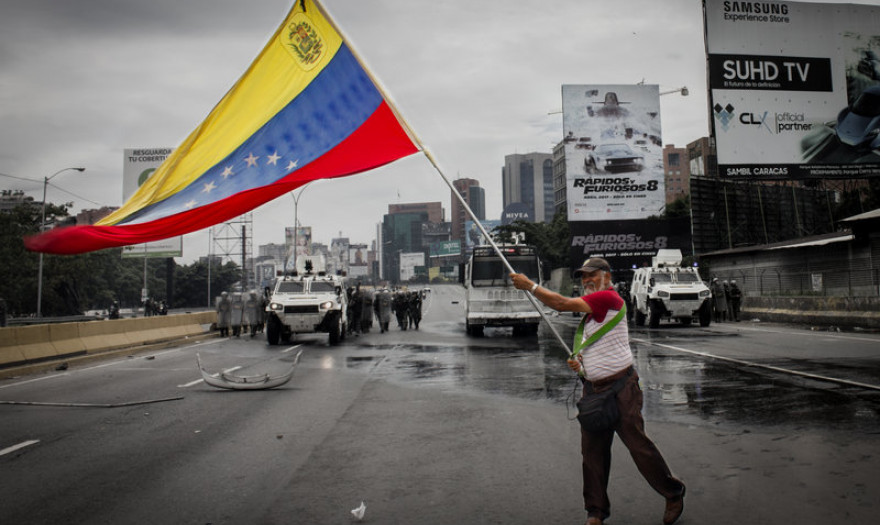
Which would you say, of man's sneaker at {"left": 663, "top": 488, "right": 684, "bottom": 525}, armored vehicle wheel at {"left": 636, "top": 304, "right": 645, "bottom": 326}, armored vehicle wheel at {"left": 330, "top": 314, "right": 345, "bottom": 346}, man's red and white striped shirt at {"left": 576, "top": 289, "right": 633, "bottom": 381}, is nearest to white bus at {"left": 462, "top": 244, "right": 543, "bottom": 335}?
armored vehicle wheel at {"left": 330, "top": 314, "right": 345, "bottom": 346}

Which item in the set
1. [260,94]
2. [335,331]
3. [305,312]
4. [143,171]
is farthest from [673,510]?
[143,171]

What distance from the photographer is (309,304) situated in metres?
21.5

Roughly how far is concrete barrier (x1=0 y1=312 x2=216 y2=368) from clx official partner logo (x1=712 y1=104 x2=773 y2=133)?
22.2 metres

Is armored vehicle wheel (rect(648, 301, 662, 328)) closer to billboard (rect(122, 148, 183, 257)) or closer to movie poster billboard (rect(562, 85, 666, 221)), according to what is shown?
movie poster billboard (rect(562, 85, 666, 221))

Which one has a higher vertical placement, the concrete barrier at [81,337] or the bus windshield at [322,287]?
the bus windshield at [322,287]

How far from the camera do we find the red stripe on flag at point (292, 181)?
6.51 m

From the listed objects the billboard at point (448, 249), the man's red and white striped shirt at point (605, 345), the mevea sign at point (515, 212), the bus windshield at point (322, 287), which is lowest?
the man's red and white striped shirt at point (605, 345)

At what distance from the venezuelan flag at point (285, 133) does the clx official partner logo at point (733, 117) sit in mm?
24345

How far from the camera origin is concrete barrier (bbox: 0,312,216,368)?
15.6 metres

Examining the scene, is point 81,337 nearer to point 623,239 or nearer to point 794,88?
point 794,88

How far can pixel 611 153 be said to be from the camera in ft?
130

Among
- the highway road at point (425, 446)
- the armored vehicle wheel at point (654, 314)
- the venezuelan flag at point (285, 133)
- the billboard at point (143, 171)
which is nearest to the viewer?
the highway road at point (425, 446)

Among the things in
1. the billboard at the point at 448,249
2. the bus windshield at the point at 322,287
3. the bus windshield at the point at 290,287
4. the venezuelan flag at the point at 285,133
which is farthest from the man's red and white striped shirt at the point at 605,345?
the billboard at the point at 448,249

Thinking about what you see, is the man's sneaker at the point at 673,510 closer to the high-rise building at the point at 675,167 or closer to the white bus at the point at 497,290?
the white bus at the point at 497,290
